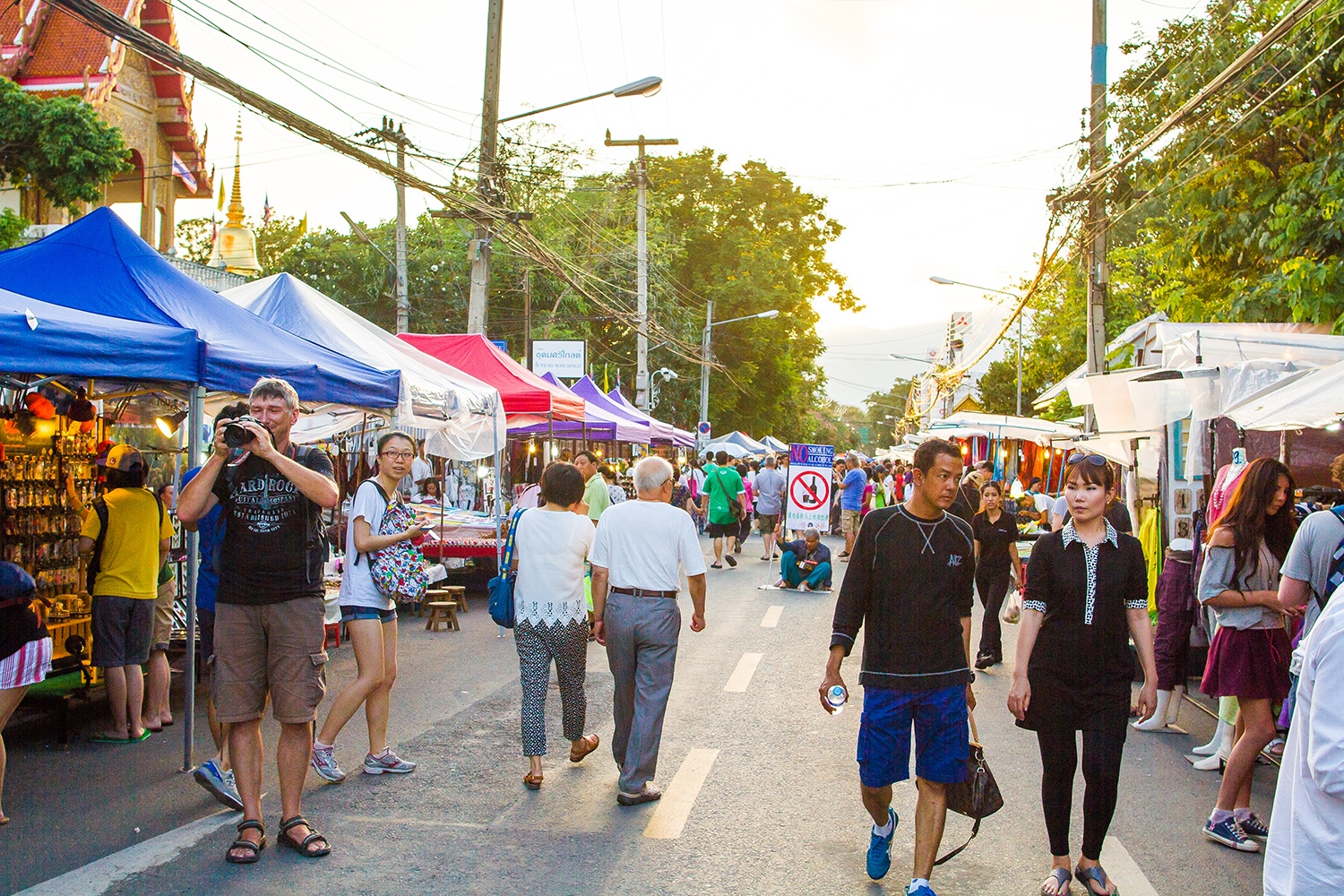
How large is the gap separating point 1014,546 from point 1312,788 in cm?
761

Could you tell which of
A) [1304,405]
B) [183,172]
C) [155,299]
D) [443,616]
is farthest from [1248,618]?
[183,172]

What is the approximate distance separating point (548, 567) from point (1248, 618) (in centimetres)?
367

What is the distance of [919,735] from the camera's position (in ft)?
14.4

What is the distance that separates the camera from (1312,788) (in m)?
2.15

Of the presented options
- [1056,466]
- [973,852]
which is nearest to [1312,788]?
[973,852]

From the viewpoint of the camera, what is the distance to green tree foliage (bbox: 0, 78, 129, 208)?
63.3 ft

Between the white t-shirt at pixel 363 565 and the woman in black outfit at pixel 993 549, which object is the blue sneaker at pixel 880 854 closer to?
the white t-shirt at pixel 363 565

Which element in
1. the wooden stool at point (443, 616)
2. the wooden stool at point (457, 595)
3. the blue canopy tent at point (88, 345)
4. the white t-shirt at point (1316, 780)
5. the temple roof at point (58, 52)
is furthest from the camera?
the temple roof at point (58, 52)

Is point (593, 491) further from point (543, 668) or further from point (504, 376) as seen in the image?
point (543, 668)

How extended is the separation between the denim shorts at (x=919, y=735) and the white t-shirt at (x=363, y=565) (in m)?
2.89

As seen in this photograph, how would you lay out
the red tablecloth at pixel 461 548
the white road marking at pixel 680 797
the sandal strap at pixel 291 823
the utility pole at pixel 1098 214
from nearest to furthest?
1. the sandal strap at pixel 291 823
2. the white road marking at pixel 680 797
3. the red tablecloth at pixel 461 548
4. the utility pole at pixel 1098 214

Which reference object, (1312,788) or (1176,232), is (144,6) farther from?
(1312,788)

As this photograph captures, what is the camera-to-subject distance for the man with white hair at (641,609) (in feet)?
18.5

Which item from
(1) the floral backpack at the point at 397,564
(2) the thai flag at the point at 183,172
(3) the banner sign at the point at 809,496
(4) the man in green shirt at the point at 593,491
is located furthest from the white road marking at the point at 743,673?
→ (2) the thai flag at the point at 183,172
